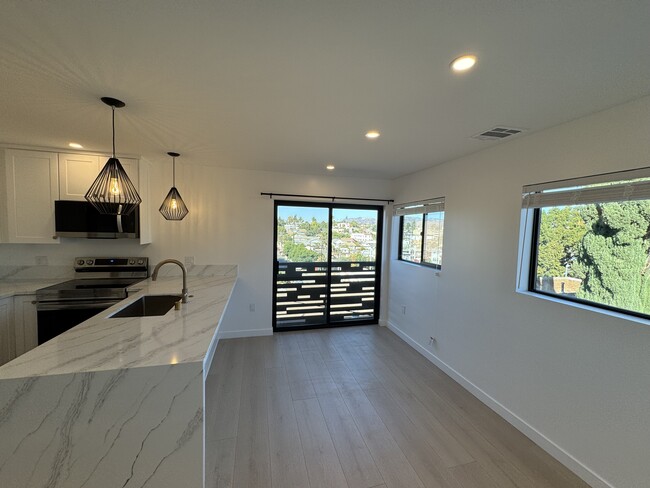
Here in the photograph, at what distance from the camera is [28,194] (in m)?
2.95

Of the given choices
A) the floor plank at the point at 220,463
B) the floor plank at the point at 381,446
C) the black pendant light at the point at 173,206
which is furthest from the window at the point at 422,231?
the black pendant light at the point at 173,206

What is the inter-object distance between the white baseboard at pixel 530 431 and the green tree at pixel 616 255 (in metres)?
1.11

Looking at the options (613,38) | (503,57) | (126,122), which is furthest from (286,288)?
(613,38)

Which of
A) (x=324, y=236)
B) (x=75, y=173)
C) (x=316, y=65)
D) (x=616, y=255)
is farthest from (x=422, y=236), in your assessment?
(x=75, y=173)

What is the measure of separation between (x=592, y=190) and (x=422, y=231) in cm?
205

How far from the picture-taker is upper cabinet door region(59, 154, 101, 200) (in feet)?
9.86

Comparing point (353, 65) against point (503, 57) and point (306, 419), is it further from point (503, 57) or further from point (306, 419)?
point (306, 419)

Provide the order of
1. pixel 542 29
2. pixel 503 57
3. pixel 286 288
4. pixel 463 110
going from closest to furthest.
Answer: pixel 542 29
pixel 503 57
pixel 463 110
pixel 286 288

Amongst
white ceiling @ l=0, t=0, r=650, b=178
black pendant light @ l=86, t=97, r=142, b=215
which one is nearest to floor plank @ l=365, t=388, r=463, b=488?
white ceiling @ l=0, t=0, r=650, b=178

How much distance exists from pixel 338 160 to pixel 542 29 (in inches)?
89.9

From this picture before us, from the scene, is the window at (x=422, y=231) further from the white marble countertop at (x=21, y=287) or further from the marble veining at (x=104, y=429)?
the white marble countertop at (x=21, y=287)

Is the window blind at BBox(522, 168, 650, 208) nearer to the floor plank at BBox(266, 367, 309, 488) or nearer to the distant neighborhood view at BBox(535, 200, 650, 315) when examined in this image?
the distant neighborhood view at BBox(535, 200, 650, 315)

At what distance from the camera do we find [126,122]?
219 cm

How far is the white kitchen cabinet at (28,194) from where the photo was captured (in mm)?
2895
